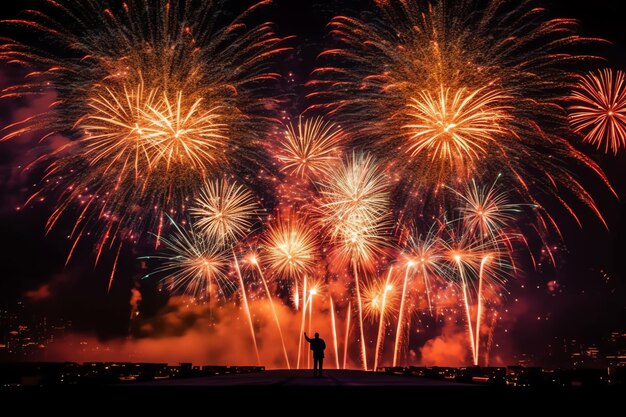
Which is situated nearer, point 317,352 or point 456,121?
point 317,352

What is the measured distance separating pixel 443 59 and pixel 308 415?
812 inches

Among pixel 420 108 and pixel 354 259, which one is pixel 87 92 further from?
pixel 354 259

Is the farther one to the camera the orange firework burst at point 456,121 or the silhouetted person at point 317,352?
the orange firework burst at point 456,121

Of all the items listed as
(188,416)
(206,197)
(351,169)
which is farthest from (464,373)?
(188,416)

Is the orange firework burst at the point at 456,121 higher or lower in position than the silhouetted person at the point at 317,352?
higher

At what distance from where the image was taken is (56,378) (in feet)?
67.4

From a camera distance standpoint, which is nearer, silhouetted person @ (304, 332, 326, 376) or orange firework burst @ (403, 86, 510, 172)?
silhouetted person @ (304, 332, 326, 376)

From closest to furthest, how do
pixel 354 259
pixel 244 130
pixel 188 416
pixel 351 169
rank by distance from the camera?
pixel 188 416, pixel 244 130, pixel 351 169, pixel 354 259

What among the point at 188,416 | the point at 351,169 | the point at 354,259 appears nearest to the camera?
the point at 188,416

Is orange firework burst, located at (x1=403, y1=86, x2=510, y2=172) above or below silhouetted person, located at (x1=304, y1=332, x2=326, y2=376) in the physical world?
above

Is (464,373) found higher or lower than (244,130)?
lower

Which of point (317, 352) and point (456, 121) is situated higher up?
point (456, 121)

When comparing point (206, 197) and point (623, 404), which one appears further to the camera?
point (206, 197)

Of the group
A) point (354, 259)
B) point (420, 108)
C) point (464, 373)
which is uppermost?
point (420, 108)
